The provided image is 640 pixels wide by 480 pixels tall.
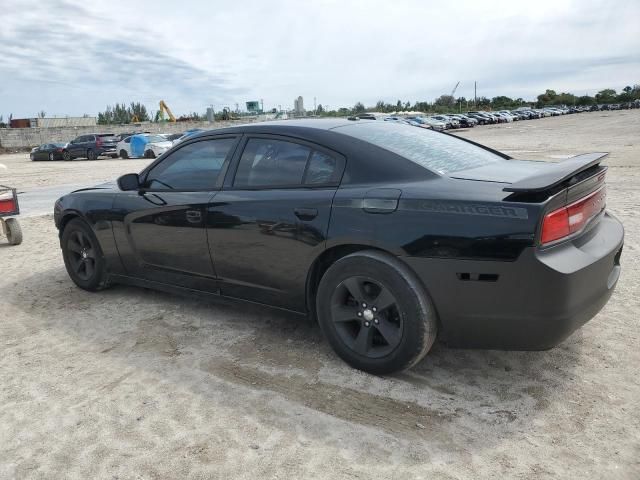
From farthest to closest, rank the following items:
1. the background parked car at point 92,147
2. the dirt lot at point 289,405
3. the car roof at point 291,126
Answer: the background parked car at point 92,147, the car roof at point 291,126, the dirt lot at point 289,405

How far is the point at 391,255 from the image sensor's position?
3.07m

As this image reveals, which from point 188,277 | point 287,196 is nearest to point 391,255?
point 287,196

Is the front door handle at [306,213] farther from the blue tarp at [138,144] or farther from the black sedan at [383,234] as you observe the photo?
the blue tarp at [138,144]

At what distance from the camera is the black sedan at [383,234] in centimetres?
274

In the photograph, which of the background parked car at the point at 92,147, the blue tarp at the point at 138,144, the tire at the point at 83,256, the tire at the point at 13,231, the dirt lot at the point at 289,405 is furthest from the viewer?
the background parked car at the point at 92,147

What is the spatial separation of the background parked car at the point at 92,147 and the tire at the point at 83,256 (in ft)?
88.9

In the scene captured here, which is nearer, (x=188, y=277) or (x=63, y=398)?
(x=63, y=398)

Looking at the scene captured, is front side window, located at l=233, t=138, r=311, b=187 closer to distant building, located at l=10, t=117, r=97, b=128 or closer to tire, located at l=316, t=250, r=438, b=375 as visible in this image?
tire, located at l=316, t=250, r=438, b=375

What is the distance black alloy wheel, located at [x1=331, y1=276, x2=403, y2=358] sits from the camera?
3.11 m

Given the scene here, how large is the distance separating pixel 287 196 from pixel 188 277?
1194 mm

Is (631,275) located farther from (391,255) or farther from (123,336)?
(123,336)

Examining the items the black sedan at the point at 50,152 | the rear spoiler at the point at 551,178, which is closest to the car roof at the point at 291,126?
the rear spoiler at the point at 551,178

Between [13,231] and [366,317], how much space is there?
20.1ft

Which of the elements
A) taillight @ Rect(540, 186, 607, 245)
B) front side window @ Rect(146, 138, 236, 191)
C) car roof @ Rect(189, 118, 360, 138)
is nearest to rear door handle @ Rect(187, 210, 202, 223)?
front side window @ Rect(146, 138, 236, 191)
